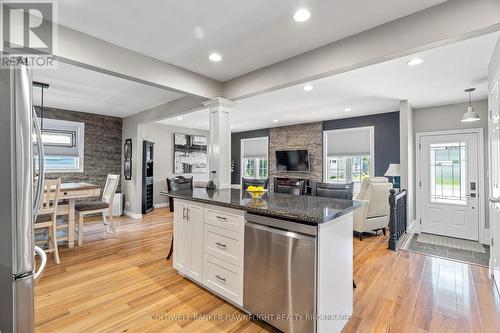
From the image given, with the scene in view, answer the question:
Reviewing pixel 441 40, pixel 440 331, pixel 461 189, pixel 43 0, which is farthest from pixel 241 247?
pixel 461 189

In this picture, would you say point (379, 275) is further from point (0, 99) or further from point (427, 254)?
point (0, 99)

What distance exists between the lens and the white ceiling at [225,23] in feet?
6.11

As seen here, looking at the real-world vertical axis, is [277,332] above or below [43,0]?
below

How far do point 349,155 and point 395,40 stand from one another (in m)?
4.39

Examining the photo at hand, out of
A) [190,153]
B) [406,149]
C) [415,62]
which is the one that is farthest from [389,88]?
[190,153]

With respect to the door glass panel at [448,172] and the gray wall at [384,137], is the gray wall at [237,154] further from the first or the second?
the door glass panel at [448,172]

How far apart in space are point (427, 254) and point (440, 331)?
6.50 feet

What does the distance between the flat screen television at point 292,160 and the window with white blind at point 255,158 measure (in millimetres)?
678

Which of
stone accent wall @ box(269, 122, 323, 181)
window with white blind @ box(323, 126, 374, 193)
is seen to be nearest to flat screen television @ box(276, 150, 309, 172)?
stone accent wall @ box(269, 122, 323, 181)

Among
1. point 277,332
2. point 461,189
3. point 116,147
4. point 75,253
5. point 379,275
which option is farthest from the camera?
point 116,147

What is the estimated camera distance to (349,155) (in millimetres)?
6145

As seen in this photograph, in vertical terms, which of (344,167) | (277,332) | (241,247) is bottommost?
(277,332)

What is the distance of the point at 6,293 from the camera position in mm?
1108

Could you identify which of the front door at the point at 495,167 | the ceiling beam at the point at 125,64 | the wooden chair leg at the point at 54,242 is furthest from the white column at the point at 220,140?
the front door at the point at 495,167
